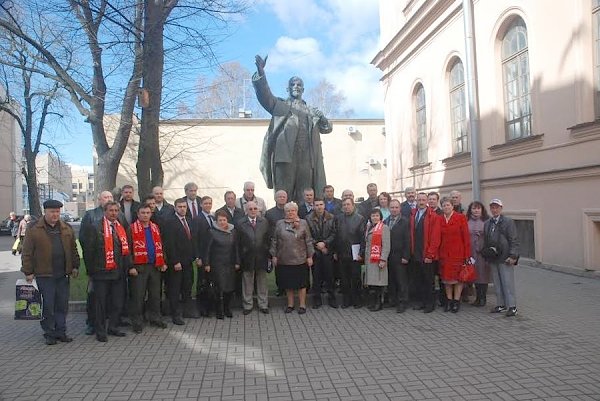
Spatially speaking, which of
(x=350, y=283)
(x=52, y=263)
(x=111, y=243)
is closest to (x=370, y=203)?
(x=350, y=283)

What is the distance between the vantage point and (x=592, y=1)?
9875 millimetres

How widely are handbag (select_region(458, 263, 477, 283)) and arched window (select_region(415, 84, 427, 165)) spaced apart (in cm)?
1172

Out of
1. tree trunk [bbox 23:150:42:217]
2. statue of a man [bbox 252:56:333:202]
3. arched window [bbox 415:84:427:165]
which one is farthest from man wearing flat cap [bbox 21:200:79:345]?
tree trunk [bbox 23:150:42:217]

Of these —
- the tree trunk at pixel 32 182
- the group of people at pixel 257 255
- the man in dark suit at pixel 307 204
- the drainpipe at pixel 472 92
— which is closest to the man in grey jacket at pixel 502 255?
the group of people at pixel 257 255

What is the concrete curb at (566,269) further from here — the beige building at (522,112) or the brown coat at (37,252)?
the brown coat at (37,252)

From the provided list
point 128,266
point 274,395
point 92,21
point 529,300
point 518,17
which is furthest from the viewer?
point 518,17

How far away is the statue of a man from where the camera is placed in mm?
8484

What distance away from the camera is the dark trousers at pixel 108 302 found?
6.27 m

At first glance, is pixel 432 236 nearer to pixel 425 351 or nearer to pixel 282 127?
pixel 425 351

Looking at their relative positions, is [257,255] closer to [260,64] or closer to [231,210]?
[231,210]

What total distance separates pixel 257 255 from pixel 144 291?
1666mm

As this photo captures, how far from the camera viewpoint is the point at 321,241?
7.77m

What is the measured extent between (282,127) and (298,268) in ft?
8.09

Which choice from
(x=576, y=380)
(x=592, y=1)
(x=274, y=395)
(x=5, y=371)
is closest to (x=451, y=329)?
(x=576, y=380)
